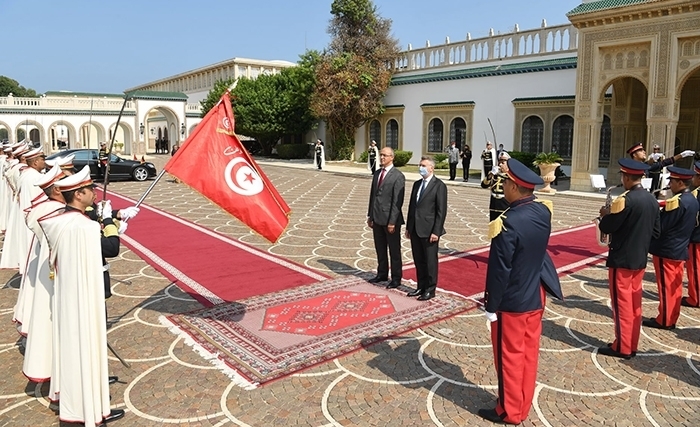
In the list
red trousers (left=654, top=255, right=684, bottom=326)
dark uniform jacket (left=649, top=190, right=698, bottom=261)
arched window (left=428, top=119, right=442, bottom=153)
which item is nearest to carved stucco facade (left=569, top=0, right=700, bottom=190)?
arched window (left=428, top=119, right=442, bottom=153)

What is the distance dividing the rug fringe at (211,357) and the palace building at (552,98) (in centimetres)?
212

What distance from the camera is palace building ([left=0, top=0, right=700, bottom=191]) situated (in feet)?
47.7

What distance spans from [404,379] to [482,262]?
12.8 feet

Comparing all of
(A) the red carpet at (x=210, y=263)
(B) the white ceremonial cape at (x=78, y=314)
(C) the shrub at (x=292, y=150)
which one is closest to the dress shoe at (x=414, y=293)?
(A) the red carpet at (x=210, y=263)

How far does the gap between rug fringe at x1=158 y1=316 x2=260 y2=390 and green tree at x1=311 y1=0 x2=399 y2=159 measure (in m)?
23.3

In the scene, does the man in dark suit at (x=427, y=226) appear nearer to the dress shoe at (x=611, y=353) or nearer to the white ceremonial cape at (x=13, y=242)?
the dress shoe at (x=611, y=353)

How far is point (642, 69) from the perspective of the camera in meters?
15.0

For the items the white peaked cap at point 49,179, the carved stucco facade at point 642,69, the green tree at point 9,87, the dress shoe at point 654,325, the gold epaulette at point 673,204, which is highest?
the green tree at point 9,87

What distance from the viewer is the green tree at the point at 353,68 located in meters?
27.4

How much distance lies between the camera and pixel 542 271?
3.51m

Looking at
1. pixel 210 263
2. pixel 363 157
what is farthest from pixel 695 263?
pixel 363 157

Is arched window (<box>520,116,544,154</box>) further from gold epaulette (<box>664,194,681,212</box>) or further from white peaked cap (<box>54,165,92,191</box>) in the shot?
white peaked cap (<box>54,165,92,191</box>)

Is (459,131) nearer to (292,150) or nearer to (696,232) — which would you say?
(292,150)

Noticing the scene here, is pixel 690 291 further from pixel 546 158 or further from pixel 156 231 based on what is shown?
pixel 546 158
